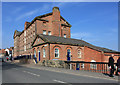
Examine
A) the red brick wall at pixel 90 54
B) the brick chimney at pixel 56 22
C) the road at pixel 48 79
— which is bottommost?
the road at pixel 48 79

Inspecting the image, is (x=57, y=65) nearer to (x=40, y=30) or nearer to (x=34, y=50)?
(x=34, y=50)

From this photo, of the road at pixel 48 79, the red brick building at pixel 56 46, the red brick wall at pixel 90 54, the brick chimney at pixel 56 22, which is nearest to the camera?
the road at pixel 48 79

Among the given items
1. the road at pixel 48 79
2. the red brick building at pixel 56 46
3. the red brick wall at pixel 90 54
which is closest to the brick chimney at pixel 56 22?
the red brick building at pixel 56 46

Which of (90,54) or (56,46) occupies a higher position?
(56,46)

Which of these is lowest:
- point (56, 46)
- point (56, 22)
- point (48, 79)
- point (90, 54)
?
point (48, 79)

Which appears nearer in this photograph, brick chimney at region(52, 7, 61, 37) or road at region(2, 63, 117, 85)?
road at region(2, 63, 117, 85)

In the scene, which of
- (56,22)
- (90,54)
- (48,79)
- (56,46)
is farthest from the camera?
(56,22)

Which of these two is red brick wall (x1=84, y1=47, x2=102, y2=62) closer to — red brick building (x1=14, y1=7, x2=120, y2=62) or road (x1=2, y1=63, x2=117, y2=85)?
red brick building (x1=14, y1=7, x2=120, y2=62)

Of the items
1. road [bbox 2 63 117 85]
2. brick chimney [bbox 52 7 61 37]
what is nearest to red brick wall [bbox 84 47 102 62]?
brick chimney [bbox 52 7 61 37]

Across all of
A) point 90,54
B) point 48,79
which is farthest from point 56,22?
point 48,79

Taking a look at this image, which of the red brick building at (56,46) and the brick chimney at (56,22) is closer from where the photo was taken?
the red brick building at (56,46)

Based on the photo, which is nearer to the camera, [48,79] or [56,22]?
[48,79]

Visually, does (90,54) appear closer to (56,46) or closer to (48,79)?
(56,46)

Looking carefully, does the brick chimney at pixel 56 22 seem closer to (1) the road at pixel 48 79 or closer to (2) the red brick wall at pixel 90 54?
(2) the red brick wall at pixel 90 54
